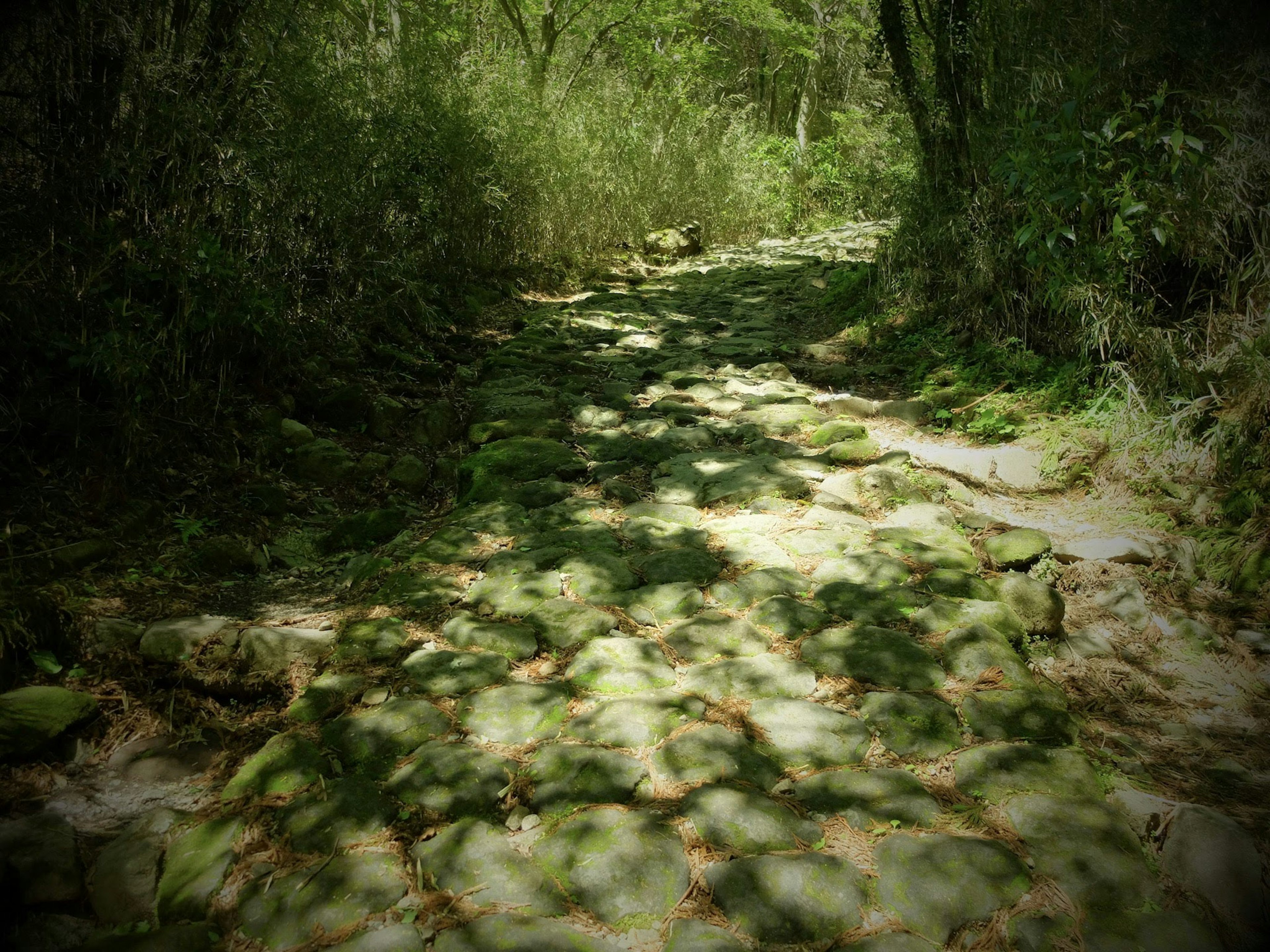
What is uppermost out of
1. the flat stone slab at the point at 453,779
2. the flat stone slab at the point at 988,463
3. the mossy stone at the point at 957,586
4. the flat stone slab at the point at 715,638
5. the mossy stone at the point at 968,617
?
the flat stone slab at the point at 988,463

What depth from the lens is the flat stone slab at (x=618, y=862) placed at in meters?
1.40

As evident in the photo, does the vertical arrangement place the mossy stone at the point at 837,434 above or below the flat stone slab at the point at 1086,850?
above

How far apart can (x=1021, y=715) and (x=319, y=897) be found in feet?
5.39

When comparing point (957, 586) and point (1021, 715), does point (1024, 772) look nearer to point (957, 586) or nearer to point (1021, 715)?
point (1021, 715)

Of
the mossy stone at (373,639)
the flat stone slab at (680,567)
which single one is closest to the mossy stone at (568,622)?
the flat stone slab at (680,567)

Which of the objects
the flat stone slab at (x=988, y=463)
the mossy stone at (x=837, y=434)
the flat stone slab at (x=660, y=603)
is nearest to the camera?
the flat stone slab at (x=660, y=603)

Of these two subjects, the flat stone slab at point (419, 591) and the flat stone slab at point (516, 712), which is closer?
the flat stone slab at point (516, 712)

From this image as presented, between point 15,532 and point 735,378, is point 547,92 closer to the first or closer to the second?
point 735,378

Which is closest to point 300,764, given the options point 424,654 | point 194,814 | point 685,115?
point 194,814

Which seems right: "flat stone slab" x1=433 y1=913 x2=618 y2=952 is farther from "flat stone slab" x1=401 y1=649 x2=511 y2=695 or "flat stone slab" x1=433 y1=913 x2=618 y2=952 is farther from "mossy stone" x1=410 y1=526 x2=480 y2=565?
"mossy stone" x1=410 y1=526 x2=480 y2=565

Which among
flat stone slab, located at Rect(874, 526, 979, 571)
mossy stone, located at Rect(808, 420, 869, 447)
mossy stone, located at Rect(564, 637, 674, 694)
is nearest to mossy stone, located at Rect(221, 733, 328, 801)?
mossy stone, located at Rect(564, 637, 674, 694)

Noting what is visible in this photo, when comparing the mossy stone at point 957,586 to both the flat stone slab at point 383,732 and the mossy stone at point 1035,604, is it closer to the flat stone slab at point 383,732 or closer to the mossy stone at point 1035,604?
the mossy stone at point 1035,604

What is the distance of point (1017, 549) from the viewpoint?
2.68 meters

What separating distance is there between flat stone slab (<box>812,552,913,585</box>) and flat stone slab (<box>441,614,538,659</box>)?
101cm
